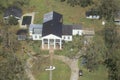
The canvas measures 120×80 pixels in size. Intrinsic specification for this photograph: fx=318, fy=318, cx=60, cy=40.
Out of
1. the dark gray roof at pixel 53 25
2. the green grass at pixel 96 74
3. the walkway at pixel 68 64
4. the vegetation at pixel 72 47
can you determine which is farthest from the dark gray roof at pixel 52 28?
the green grass at pixel 96 74

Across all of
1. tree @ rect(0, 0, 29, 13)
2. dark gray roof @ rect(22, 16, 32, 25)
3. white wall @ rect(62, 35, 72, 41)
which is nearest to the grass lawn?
white wall @ rect(62, 35, 72, 41)

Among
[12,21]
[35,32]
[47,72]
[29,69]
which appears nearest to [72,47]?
[35,32]

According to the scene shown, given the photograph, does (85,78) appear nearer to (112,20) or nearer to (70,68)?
(70,68)

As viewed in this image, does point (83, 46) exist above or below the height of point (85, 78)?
above

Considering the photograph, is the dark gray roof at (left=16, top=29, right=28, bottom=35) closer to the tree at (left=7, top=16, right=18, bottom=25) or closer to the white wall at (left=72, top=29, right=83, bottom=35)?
the tree at (left=7, top=16, right=18, bottom=25)

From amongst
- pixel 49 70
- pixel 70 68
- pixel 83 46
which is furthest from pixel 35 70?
pixel 83 46
